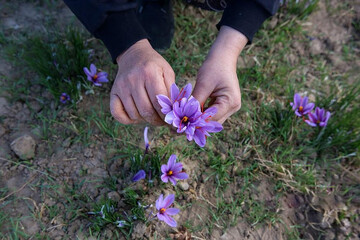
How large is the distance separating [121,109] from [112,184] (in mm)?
513

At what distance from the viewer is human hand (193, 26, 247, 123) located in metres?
1.45

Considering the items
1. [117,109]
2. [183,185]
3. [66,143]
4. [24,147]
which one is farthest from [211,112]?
[24,147]

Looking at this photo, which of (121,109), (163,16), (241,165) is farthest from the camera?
(163,16)

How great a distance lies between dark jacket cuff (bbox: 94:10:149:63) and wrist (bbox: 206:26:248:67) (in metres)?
0.38

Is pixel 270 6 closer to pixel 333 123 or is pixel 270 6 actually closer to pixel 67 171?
pixel 333 123

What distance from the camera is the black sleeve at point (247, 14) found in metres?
1.66

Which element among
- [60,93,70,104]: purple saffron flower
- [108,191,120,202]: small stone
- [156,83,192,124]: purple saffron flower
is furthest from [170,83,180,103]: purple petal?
[60,93,70,104]: purple saffron flower

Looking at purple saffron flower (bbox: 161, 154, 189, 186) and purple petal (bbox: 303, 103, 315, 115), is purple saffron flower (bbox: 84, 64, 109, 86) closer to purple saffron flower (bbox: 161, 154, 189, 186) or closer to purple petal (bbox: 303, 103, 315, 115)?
purple saffron flower (bbox: 161, 154, 189, 186)

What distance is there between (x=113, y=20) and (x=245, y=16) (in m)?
0.70

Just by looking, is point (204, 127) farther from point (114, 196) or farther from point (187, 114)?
point (114, 196)

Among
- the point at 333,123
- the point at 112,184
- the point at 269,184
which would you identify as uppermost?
the point at 333,123

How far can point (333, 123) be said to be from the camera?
2064mm

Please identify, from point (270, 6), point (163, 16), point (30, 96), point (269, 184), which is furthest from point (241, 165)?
point (30, 96)

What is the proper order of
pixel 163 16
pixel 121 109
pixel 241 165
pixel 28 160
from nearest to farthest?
1. pixel 121 109
2. pixel 28 160
3. pixel 241 165
4. pixel 163 16
